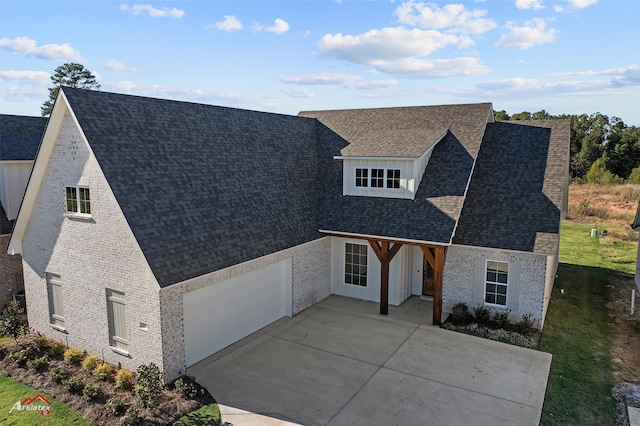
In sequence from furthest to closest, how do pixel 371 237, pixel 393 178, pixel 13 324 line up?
pixel 393 178
pixel 371 237
pixel 13 324

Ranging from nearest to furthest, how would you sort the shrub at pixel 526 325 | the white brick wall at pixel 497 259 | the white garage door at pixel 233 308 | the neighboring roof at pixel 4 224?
the white garage door at pixel 233 308
the shrub at pixel 526 325
the white brick wall at pixel 497 259
the neighboring roof at pixel 4 224

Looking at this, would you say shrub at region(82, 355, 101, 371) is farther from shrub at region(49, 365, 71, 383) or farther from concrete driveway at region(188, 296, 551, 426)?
concrete driveway at region(188, 296, 551, 426)

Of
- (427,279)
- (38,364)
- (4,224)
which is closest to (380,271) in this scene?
(427,279)

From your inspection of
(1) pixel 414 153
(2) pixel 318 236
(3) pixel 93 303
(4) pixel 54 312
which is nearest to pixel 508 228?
(1) pixel 414 153

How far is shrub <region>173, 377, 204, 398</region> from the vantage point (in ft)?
34.6

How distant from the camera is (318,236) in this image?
1684cm

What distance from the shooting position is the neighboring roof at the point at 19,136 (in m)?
16.6

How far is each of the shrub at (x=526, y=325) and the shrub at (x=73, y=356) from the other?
13.6m

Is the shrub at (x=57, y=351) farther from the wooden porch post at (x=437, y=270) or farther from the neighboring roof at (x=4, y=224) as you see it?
the wooden porch post at (x=437, y=270)

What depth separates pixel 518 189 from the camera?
1636 centimetres

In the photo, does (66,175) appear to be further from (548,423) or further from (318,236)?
(548,423)

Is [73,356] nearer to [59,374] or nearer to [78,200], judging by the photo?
[59,374]

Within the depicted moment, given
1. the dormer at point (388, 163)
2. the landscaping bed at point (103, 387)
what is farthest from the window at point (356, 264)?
the landscaping bed at point (103, 387)

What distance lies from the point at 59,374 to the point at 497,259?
1370 centimetres
